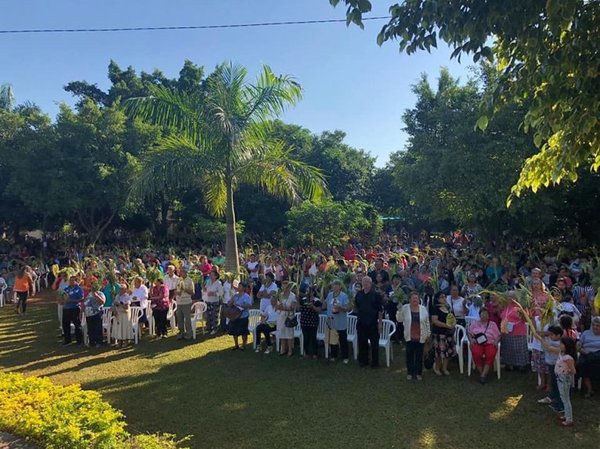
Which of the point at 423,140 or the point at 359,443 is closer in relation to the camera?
the point at 359,443

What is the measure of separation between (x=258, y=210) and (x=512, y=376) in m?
21.0

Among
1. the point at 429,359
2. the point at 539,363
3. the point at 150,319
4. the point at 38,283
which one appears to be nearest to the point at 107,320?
the point at 150,319

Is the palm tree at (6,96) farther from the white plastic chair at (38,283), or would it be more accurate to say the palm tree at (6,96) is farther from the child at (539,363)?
the child at (539,363)

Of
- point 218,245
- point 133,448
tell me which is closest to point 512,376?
point 133,448

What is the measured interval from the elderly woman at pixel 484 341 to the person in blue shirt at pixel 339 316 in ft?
6.78

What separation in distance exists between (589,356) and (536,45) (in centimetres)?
447

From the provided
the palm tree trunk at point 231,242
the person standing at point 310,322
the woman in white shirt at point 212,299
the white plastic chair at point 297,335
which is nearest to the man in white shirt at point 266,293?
the white plastic chair at point 297,335

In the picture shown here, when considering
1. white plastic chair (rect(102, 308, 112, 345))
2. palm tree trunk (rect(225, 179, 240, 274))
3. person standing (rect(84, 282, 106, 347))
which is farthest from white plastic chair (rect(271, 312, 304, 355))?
palm tree trunk (rect(225, 179, 240, 274))

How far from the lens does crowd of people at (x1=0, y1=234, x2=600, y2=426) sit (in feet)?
22.0

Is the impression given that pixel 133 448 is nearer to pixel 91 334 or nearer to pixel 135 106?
pixel 91 334

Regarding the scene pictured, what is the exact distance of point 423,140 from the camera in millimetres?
16109

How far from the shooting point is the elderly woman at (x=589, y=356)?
6422mm

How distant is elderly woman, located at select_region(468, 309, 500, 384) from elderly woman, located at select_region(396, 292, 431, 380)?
67 cm

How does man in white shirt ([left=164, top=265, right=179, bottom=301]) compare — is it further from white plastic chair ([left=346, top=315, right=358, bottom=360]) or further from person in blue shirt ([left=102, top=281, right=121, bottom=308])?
white plastic chair ([left=346, top=315, right=358, bottom=360])
